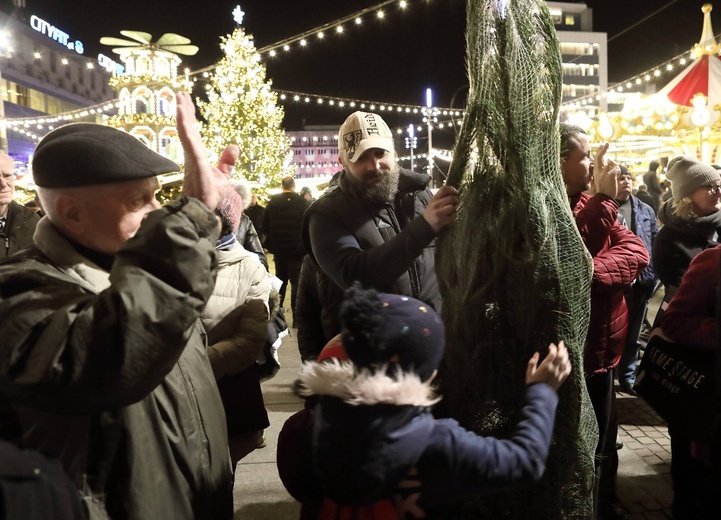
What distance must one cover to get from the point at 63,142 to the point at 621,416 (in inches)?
190

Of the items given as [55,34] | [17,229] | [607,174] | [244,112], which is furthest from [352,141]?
[55,34]

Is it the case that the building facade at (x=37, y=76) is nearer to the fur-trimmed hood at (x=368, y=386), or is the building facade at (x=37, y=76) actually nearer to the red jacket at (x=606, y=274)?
the red jacket at (x=606, y=274)

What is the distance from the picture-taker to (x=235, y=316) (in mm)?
2793

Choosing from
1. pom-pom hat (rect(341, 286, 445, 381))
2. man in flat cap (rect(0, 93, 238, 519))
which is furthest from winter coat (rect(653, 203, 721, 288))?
man in flat cap (rect(0, 93, 238, 519))

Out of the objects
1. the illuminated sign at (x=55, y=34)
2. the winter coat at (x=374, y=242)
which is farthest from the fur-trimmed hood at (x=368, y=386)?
the illuminated sign at (x=55, y=34)

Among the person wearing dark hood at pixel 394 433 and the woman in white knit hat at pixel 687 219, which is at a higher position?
the woman in white knit hat at pixel 687 219

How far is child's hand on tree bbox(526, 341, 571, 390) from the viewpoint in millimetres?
1683

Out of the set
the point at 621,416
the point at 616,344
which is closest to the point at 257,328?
the point at 616,344

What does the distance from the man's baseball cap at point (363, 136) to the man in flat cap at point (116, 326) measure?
3.43 ft

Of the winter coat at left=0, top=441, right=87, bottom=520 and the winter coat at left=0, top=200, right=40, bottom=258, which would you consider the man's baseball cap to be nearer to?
the winter coat at left=0, top=441, right=87, bottom=520

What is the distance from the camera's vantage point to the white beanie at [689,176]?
3.77 meters

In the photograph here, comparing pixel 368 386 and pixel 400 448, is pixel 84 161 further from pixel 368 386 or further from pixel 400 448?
pixel 400 448

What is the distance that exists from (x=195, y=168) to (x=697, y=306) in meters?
2.25

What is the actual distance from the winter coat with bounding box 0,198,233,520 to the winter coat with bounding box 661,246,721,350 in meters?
2.13
